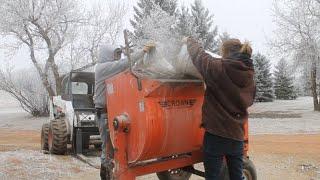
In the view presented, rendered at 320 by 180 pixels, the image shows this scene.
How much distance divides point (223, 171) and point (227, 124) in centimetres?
66

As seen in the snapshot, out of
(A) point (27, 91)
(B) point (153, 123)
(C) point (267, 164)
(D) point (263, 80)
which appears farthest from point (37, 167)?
(D) point (263, 80)

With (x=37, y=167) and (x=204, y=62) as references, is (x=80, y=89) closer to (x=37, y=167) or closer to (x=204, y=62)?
(x=37, y=167)

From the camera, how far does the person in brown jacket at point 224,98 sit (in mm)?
4840

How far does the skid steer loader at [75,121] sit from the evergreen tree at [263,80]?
35059mm

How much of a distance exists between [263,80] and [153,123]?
1687 inches

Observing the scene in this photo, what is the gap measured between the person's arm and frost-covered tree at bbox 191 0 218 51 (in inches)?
1219

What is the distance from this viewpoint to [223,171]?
5.31 m

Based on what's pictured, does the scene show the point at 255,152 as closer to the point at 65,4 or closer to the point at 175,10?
the point at 65,4

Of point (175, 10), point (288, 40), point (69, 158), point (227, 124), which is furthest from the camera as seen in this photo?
point (175, 10)

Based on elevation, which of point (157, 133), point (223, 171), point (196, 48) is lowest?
point (223, 171)

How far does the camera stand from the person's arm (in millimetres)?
4789

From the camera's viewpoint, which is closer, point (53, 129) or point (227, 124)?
point (227, 124)

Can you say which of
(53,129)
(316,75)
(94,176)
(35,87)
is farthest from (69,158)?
(316,75)

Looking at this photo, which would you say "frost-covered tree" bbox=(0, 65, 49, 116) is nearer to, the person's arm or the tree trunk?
the tree trunk
